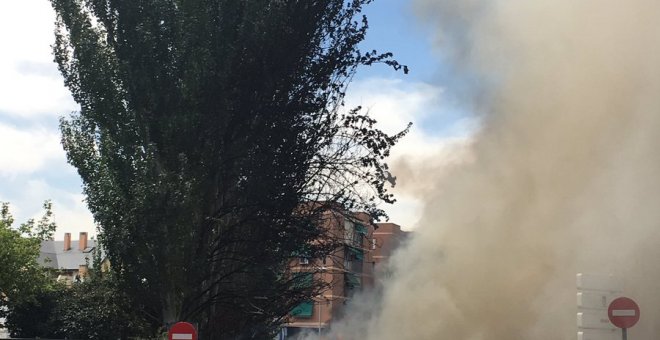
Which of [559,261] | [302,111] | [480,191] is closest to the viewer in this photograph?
[302,111]

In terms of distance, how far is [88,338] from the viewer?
59.0 ft

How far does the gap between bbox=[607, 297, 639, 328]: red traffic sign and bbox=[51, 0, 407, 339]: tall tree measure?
528 cm

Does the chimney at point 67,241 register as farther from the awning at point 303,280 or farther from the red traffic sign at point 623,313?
the red traffic sign at point 623,313

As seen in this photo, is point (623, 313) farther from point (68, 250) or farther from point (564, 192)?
point (68, 250)

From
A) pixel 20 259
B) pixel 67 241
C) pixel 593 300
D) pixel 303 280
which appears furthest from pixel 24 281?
pixel 67 241

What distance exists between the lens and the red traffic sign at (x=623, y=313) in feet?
30.2

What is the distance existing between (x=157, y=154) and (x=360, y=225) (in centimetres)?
420

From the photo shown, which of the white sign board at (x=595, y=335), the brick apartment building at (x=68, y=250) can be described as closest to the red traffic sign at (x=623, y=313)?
the white sign board at (x=595, y=335)

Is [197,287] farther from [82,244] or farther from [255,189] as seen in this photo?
[82,244]

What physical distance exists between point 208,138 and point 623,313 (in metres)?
7.33

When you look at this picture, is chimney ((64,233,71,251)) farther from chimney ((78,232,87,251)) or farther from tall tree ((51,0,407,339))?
tall tree ((51,0,407,339))

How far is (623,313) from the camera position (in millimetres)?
9242

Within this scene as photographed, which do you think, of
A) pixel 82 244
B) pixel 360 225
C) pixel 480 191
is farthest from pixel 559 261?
pixel 82 244

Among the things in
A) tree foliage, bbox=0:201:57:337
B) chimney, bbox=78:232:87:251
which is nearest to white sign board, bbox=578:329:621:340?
tree foliage, bbox=0:201:57:337
